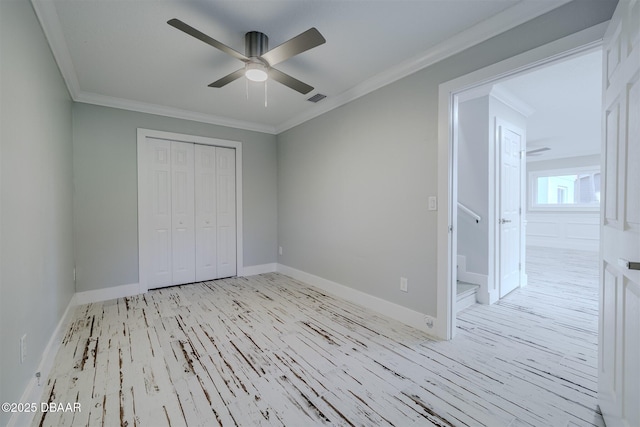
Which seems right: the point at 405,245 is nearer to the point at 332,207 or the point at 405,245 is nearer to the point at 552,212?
the point at 332,207

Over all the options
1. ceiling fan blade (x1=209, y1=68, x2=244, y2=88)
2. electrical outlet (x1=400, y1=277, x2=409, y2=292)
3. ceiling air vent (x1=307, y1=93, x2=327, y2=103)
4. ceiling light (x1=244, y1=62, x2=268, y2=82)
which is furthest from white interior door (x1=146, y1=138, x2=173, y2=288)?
electrical outlet (x1=400, y1=277, x2=409, y2=292)

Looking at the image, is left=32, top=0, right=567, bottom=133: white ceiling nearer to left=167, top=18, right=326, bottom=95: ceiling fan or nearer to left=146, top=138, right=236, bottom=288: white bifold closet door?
left=167, top=18, right=326, bottom=95: ceiling fan

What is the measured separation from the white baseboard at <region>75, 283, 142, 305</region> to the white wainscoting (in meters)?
9.36

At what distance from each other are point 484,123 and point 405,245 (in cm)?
191

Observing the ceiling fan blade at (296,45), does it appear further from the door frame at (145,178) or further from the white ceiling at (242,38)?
the door frame at (145,178)

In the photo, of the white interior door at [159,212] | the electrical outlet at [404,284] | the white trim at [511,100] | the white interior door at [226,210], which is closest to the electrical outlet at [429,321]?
the electrical outlet at [404,284]

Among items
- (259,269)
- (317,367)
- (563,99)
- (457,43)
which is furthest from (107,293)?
(563,99)

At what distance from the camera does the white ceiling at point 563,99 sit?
2771 mm

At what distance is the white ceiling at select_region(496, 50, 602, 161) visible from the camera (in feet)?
9.09

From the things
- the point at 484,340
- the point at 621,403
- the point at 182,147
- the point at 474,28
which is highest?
the point at 474,28

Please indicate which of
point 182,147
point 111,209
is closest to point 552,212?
point 182,147

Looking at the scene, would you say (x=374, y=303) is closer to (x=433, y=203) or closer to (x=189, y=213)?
(x=433, y=203)

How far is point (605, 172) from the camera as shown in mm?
1435

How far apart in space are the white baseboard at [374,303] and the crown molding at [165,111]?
95.6 inches
